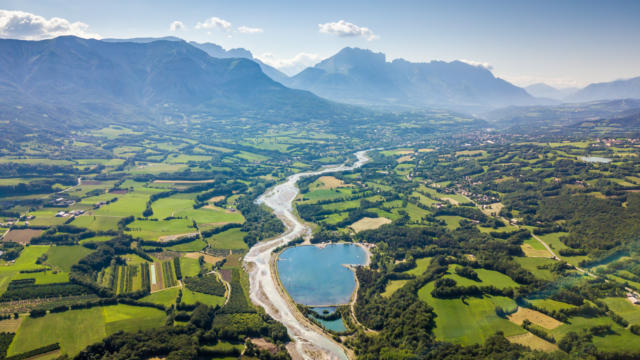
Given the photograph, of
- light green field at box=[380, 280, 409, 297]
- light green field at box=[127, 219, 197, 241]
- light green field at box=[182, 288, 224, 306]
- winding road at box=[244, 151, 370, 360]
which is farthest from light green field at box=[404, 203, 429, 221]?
light green field at box=[127, 219, 197, 241]

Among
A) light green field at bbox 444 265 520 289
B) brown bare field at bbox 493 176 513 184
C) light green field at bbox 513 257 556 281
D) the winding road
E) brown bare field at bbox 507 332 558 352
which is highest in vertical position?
brown bare field at bbox 493 176 513 184

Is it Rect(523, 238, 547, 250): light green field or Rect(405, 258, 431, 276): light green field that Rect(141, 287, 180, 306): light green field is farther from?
Rect(523, 238, 547, 250): light green field

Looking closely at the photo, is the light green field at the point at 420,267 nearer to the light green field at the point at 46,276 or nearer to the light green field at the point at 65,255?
the light green field at the point at 46,276

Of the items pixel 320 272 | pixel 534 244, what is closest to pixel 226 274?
pixel 320 272

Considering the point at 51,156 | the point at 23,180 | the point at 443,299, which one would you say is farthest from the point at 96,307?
the point at 51,156

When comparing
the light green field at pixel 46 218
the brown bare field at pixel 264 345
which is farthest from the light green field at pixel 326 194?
the light green field at pixel 46 218

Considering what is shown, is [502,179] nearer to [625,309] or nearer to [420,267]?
[420,267]

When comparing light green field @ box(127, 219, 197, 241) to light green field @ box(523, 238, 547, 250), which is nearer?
light green field @ box(523, 238, 547, 250)
